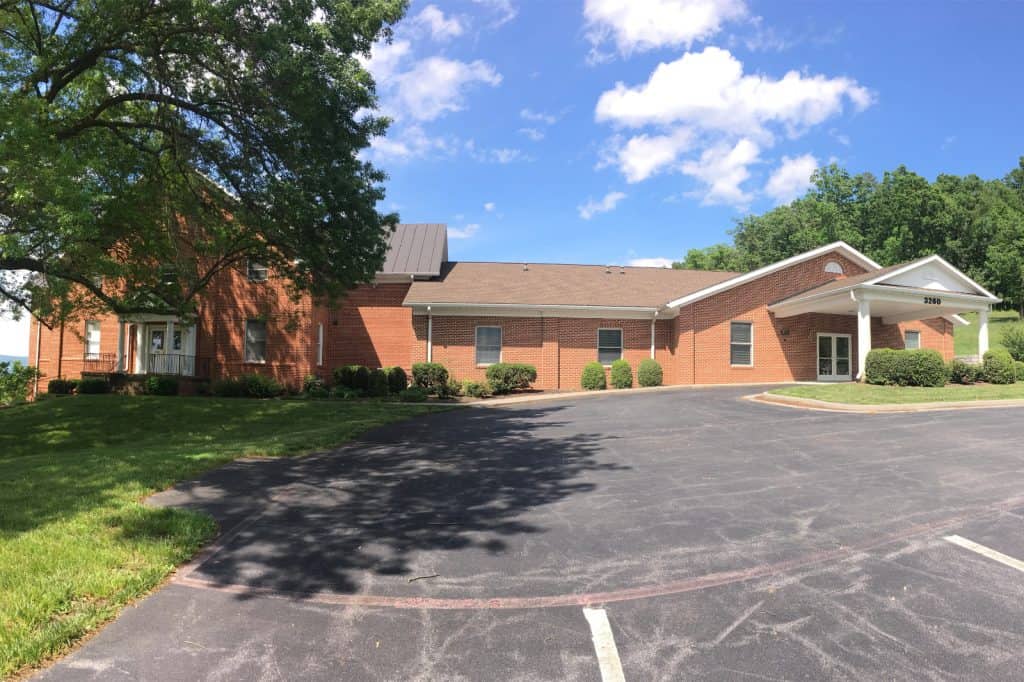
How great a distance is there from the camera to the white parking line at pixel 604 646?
2898 mm

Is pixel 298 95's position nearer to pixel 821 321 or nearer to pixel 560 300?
pixel 560 300

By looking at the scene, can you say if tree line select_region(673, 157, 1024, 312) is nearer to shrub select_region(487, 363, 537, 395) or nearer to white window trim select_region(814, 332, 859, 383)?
white window trim select_region(814, 332, 859, 383)

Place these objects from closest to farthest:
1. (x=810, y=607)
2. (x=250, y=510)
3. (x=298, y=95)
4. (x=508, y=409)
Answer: (x=810, y=607) < (x=250, y=510) < (x=298, y=95) < (x=508, y=409)

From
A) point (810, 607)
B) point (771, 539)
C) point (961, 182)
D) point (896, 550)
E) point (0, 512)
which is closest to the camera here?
point (810, 607)

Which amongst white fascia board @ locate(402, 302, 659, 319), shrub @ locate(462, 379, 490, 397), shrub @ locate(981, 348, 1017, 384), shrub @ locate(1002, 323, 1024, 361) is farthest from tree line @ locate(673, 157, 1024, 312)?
shrub @ locate(462, 379, 490, 397)

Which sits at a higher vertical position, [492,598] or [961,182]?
[961,182]

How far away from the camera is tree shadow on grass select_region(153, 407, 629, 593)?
14.3 ft

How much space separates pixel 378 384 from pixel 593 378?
7878mm

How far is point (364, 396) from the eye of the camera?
19.5 m

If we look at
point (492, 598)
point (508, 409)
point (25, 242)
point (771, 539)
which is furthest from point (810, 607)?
point (25, 242)

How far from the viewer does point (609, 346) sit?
2248 centimetres

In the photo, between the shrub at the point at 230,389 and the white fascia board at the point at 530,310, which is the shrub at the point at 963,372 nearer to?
the white fascia board at the point at 530,310

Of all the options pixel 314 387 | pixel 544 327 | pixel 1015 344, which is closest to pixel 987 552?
pixel 544 327

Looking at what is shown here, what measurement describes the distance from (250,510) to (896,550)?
19.7 feet
